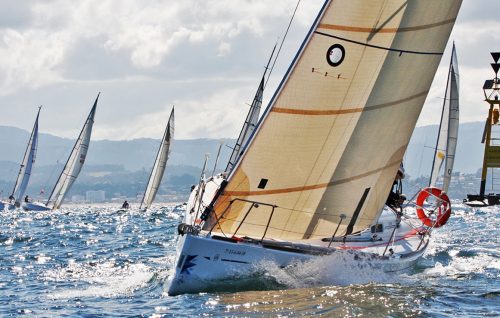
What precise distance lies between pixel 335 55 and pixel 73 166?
47546 millimetres

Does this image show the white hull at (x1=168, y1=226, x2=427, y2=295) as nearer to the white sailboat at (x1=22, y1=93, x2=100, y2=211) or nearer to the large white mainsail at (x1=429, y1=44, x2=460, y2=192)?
the large white mainsail at (x1=429, y1=44, x2=460, y2=192)

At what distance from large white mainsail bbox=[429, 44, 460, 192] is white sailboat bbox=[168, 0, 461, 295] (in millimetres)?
22299

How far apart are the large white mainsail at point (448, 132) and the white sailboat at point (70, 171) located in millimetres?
29316

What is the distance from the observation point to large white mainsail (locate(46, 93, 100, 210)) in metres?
60.5

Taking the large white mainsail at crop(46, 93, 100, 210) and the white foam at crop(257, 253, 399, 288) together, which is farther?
the large white mainsail at crop(46, 93, 100, 210)

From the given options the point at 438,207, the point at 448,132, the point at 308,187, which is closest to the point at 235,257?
the point at 308,187

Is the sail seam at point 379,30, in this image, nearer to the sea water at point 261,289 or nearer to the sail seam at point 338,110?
the sail seam at point 338,110

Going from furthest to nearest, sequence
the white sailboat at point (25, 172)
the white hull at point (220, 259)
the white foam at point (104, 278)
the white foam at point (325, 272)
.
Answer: the white sailboat at point (25, 172), the white foam at point (104, 278), the white foam at point (325, 272), the white hull at point (220, 259)

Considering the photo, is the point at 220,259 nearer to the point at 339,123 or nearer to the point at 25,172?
the point at 339,123

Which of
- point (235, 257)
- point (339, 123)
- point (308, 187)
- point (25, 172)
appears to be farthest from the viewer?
point (25, 172)

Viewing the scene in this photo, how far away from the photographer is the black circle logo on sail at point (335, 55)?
15586 mm

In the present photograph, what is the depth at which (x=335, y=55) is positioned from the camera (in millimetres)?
15648

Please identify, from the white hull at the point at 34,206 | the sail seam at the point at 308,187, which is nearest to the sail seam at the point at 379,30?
the sail seam at the point at 308,187

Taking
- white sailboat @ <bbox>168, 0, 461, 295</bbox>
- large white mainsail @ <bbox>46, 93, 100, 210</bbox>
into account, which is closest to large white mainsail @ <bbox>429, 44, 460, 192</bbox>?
white sailboat @ <bbox>168, 0, 461, 295</bbox>
